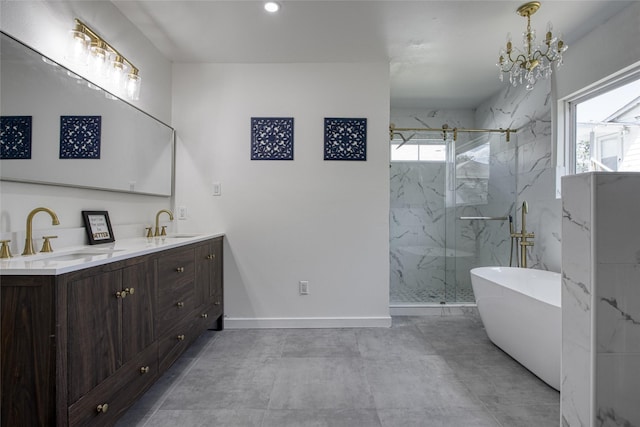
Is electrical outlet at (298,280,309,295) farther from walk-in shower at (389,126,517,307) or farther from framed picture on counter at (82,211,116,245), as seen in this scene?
framed picture on counter at (82,211,116,245)

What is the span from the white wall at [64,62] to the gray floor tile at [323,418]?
1464mm

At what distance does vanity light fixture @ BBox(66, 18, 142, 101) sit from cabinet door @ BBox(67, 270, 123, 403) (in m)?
1.30

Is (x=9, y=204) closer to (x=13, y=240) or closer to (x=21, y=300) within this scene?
(x=13, y=240)

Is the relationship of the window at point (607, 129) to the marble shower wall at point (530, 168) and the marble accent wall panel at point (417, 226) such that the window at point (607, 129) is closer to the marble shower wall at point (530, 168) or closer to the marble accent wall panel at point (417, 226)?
the marble shower wall at point (530, 168)

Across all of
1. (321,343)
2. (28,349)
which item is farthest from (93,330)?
(321,343)

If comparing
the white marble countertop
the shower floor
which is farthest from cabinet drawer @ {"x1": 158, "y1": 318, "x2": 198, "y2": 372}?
the shower floor

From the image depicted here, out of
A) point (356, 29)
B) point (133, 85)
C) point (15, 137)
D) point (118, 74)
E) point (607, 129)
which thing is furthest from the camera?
point (607, 129)

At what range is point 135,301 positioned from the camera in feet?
4.69

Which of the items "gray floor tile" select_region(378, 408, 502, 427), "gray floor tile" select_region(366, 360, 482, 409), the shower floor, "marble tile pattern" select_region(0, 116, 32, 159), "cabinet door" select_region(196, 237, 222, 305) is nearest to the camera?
"marble tile pattern" select_region(0, 116, 32, 159)

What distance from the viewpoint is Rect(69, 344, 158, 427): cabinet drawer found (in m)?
1.12

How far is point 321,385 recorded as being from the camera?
5.91 ft

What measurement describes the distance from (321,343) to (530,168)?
2.62 m

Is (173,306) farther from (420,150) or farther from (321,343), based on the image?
(420,150)

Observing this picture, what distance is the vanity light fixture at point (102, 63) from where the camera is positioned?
167 centimetres
